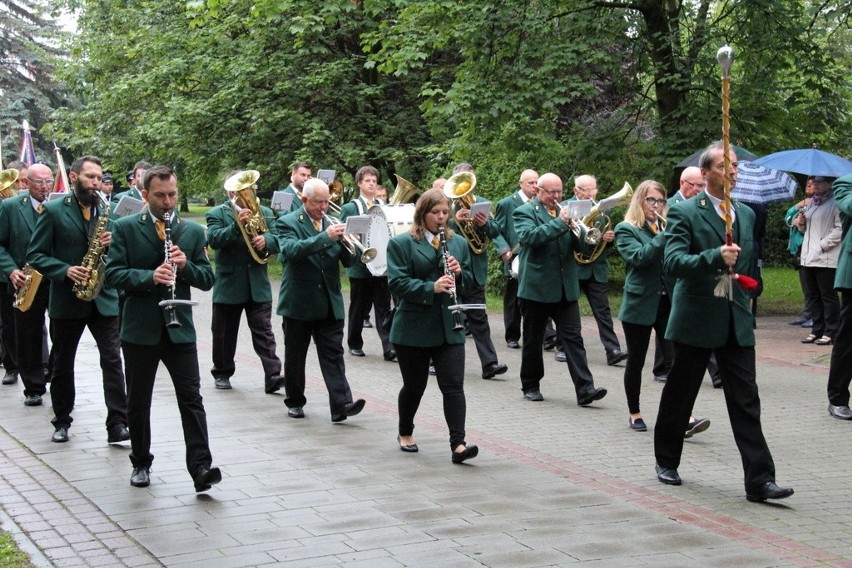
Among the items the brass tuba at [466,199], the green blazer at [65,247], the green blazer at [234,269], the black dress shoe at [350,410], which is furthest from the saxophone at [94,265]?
the brass tuba at [466,199]

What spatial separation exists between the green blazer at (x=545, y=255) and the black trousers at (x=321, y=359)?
1812 mm

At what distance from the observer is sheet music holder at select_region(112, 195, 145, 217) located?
8.00m

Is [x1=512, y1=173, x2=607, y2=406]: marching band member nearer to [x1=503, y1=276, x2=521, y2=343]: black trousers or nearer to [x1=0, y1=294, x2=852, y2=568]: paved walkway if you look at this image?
[x1=0, y1=294, x2=852, y2=568]: paved walkway

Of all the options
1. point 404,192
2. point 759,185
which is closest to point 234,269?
point 404,192

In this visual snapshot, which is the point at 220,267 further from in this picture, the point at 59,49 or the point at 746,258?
the point at 59,49

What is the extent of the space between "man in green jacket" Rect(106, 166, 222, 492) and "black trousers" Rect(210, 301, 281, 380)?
3793 mm

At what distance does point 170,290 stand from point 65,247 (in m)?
1.94

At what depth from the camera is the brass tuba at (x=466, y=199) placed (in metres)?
11.9

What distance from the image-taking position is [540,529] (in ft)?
21.8

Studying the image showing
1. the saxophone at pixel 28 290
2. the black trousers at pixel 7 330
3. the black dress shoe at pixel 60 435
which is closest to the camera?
the black dress shoe at pixel 60 435

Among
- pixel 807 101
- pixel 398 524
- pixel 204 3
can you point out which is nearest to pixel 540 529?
pixel 398 524

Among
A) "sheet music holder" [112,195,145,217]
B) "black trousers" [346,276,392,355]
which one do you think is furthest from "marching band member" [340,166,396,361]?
"sheet music holder" [112,195,145,217]

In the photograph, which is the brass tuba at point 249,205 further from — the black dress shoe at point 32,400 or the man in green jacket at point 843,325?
the man in green jacket at point 843,325

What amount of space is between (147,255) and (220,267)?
3.99 m
